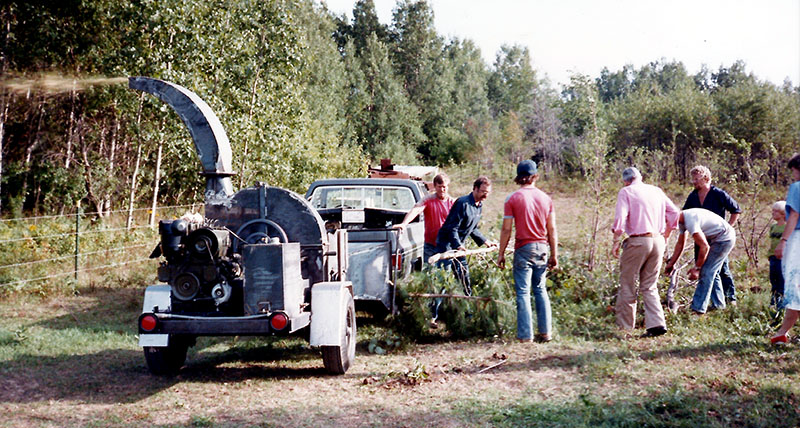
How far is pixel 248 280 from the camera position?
5488 mm

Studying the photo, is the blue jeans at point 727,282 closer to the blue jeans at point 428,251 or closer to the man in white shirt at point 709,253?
the man in white shirt at point 709,253

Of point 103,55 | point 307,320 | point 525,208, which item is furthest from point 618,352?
point 103,55

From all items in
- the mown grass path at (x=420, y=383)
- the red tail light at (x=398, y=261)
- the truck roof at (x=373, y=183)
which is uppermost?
the truck roof at (x=373, y=183)

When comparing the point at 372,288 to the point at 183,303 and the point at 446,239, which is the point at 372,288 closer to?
the point at 446,239

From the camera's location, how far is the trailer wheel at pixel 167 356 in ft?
19.8

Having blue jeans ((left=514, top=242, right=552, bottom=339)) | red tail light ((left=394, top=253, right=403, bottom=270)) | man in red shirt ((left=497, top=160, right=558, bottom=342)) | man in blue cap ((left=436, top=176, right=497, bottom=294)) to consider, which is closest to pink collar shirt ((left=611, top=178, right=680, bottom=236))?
man in red shirt ((left=497, top=160, right=558, bottom=342))

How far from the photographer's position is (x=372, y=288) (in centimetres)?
729

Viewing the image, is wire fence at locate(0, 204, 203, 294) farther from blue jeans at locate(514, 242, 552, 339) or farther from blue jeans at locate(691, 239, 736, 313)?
blue jeans at locate(691, 239, 736, 313)

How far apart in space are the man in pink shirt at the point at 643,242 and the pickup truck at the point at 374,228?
2.51 metres

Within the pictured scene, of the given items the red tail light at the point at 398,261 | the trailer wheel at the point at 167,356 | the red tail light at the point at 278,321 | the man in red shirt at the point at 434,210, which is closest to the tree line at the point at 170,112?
the man in red shirt at the point at 434,210

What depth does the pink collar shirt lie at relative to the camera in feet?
23.3

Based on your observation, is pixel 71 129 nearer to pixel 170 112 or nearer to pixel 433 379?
pixel 170 112

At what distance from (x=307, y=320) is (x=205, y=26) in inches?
446

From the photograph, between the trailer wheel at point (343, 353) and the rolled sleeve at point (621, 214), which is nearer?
the trailer wheel at point (343, 353)
